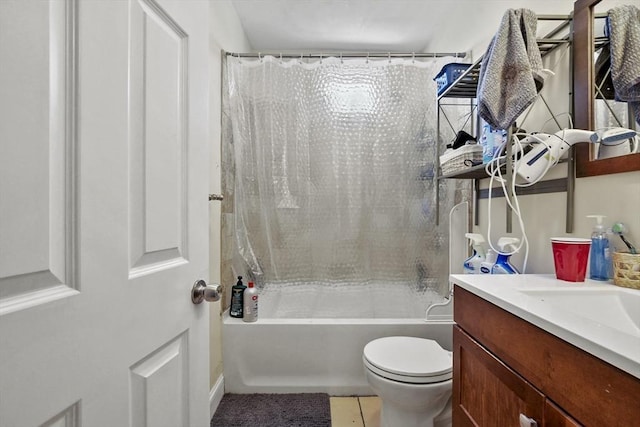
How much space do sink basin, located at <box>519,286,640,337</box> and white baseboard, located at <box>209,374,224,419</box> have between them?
1575mm

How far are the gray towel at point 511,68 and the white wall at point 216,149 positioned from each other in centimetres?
141

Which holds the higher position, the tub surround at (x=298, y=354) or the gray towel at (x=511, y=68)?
the gray towel at (x=511, y=68)

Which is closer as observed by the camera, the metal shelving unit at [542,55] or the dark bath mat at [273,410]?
the metal shelving unit at [542,55]

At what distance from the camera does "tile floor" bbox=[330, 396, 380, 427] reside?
5.28 ft

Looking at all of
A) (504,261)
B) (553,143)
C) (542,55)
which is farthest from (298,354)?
(542,55)

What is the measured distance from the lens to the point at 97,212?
520 millimetres

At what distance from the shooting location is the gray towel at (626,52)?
94 cm

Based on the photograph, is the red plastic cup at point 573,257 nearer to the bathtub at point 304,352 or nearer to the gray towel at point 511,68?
the gray towel at point 511,68

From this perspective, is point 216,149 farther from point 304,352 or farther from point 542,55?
point 542,55

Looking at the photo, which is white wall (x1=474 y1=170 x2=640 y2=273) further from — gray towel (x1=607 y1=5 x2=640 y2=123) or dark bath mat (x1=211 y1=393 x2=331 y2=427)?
dark bath mat (x1=211 y1=393 x2=331 y2=427)

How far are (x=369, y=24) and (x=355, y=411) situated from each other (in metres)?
2.55

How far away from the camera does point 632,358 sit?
448 mm

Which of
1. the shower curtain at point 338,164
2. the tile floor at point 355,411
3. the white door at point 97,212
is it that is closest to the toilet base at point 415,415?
the tile floor at point 355,411

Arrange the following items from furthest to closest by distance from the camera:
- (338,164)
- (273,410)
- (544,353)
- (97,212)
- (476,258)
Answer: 1. (338,164)
2. (273,410)
3. (476,258)
4. (544,353)
5. (97,212)
